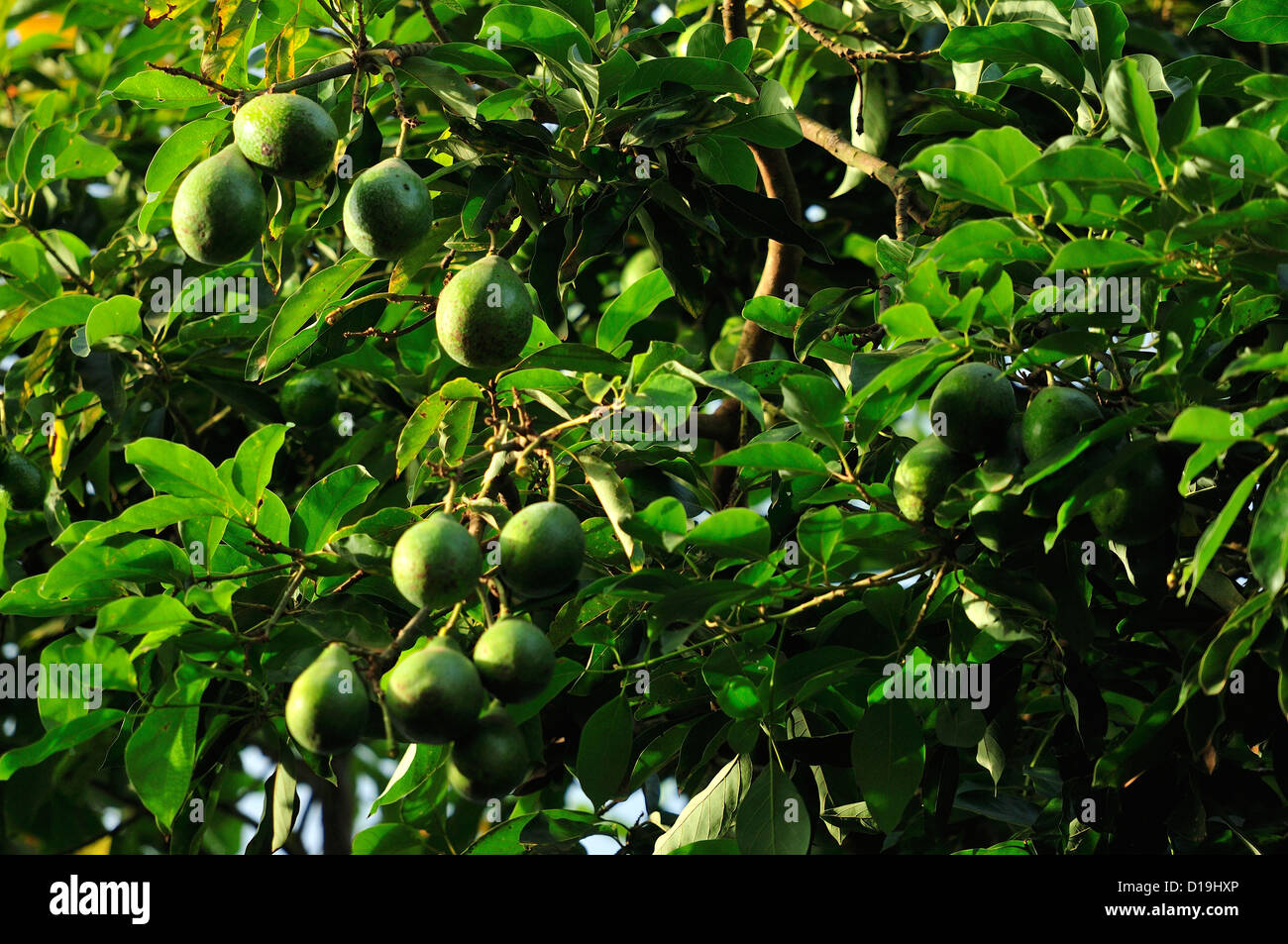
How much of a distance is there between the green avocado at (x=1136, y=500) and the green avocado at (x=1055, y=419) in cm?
7

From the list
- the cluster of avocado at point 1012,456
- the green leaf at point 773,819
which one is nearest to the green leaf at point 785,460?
the cluster of avocado at point 1012,456

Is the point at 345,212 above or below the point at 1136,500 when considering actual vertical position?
above

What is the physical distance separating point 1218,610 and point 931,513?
1.73 ft

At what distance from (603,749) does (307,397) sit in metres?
1.13

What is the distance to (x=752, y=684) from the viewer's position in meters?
1.74

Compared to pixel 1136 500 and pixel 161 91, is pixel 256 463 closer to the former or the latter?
pixel 161 91

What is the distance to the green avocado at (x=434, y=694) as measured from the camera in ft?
3.92

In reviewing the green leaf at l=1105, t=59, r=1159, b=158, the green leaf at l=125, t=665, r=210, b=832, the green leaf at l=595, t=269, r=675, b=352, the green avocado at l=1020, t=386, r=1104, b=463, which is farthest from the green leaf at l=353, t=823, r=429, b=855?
Result: the green leaf at l=1105, t=59, r=1159, b=158

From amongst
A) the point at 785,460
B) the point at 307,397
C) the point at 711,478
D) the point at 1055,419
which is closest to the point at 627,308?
the point at 711,478

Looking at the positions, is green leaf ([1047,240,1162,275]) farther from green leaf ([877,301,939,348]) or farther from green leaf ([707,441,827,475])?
green leaf ([707,441,827,475])

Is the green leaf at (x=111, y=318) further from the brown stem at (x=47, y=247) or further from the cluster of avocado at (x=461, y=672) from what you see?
the cluster of avocado at (x=461, y=672)

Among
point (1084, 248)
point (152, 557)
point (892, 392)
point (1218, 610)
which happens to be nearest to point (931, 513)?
point (892, 392)

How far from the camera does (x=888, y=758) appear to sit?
170 centimetres

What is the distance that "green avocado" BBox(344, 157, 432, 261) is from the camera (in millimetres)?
1438
